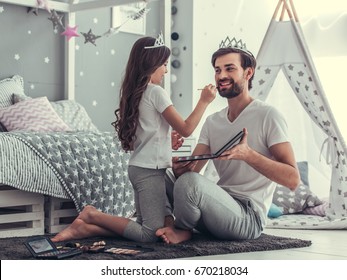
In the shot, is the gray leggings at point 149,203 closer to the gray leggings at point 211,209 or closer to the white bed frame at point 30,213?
the gray leggings at point 211,209

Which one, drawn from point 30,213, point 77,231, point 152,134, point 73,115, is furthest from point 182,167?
point 73,115

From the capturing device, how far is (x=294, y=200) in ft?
13.1

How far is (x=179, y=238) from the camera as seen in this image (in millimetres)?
2688

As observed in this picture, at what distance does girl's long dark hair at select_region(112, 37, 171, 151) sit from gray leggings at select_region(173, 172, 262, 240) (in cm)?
32

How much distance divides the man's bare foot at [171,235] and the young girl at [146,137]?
0.17 ft

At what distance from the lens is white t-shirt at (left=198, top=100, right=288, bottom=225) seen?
2.72 metres

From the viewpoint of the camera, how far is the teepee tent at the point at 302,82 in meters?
3.66

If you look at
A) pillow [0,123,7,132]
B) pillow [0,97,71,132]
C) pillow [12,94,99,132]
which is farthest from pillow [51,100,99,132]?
pillow [0,123,7,132]

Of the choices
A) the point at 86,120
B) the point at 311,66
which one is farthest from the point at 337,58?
the point at 86,120

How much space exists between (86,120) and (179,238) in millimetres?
1695

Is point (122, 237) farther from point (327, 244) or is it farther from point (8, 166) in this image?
point (327, 244)

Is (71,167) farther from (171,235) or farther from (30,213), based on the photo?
(171,235)

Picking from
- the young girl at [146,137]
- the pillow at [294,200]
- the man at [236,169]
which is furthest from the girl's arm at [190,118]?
the pillow at [294,200]

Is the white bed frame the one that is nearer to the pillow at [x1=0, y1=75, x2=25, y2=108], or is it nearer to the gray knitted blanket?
the gray knitted blanket
